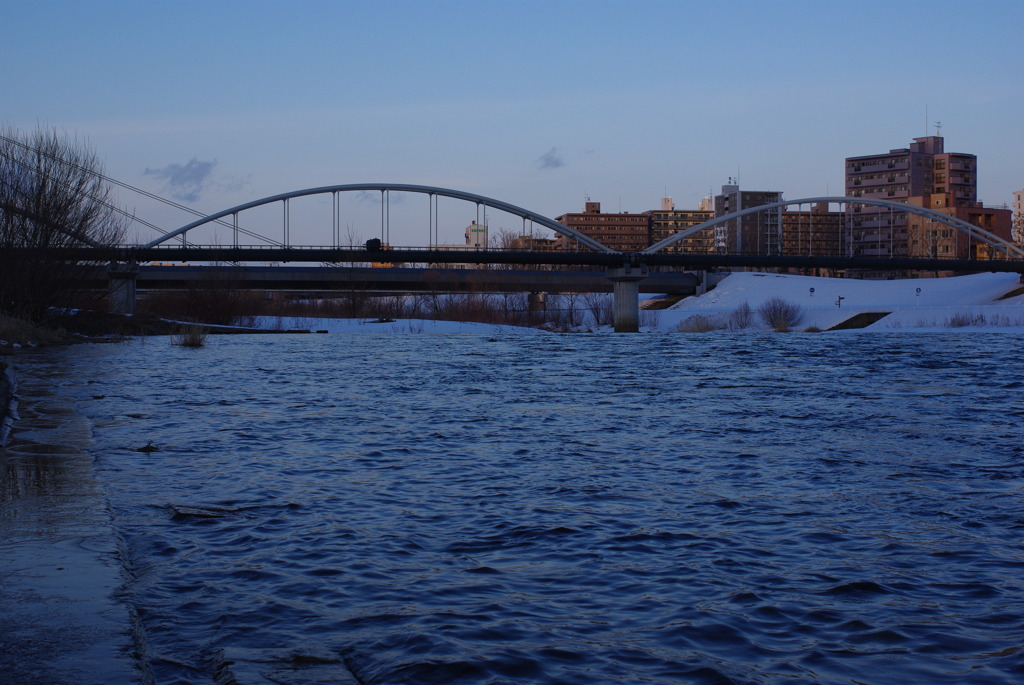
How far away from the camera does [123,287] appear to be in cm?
8369

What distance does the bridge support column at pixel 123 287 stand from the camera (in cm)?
8250

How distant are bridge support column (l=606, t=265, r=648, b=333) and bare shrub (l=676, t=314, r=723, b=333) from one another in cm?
448

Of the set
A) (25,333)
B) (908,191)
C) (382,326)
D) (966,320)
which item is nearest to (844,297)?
(966,320)

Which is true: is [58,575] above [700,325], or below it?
above

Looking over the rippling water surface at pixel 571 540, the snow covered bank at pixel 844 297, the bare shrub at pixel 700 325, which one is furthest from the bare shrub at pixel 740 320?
the rippling water surface at pixel 571 540

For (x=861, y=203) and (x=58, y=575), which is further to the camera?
(x=861, y=203)

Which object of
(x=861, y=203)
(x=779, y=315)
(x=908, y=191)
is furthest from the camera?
(x=908, y=191)

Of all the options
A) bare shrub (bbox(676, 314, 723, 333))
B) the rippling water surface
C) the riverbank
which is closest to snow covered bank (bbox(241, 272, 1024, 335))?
bare shrub (bbox(676, 314, 723, 333))

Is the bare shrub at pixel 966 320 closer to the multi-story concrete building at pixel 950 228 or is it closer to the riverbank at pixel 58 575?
the riverbank at pixel 58 575

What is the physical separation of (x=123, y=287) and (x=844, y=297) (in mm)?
68030

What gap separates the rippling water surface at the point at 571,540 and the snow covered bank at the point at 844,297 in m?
66.5

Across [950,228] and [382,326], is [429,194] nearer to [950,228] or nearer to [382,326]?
[382,326]

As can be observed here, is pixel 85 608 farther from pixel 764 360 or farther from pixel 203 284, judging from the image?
pixel 203 284

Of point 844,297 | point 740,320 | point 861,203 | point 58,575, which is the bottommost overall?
point 740,320
